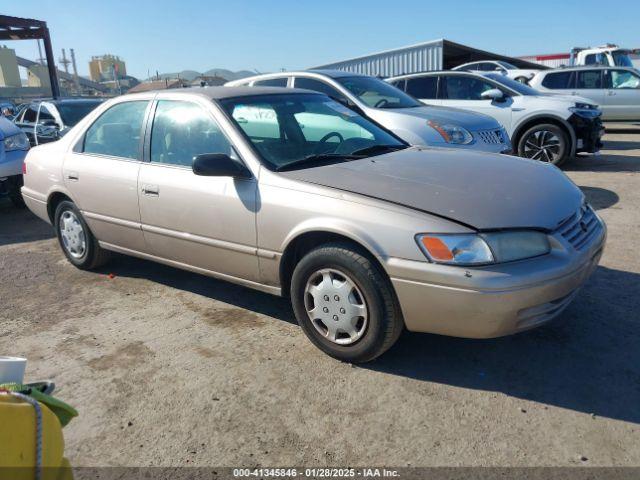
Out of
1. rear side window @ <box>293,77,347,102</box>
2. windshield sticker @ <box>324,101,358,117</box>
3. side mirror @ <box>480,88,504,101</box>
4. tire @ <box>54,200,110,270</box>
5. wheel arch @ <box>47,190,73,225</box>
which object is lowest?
tire @ <box>54,200,110,270</box>

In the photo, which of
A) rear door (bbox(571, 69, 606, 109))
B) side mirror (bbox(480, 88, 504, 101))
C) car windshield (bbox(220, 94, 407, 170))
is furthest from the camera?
rear door (bbox(571, 69, 606, 109))

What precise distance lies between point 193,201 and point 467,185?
5.88 feet

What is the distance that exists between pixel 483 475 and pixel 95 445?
70.2 inches

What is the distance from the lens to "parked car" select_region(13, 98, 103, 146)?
9914 millimetres

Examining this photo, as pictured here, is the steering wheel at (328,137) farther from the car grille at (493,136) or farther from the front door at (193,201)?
the car grille at (493,136)

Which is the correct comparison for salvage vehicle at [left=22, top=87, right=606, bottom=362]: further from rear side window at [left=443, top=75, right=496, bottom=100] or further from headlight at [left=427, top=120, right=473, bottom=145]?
rear side window at [left=443, top=75, right=496, bottom=100]

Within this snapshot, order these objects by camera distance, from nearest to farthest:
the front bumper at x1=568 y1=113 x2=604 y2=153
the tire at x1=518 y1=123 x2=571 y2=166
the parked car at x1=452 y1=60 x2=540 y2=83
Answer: the front bumper at x1=568 y1=113 x2=604 y2=153 < the tire at x1=518 y1=123 x2=571 y2=166 < the parked car at x1=452 y1=60 x2=540 y2=83

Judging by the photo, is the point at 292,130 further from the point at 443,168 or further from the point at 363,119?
the point at 443,168

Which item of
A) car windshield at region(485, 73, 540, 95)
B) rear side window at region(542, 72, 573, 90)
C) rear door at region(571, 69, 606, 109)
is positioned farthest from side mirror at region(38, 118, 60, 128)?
rear door at region(571, 69, 606, 109)

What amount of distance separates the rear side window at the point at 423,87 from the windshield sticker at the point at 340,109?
5642 millimetres

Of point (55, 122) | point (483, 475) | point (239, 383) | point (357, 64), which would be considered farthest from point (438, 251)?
point (357, 64)

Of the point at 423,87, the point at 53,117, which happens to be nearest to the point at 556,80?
the point at 423,87

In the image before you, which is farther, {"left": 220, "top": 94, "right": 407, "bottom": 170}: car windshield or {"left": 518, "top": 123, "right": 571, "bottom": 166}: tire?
{"left": 518, "top": 123, "right": 571, "bottom": 166}: tire

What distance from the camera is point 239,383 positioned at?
3098mm
